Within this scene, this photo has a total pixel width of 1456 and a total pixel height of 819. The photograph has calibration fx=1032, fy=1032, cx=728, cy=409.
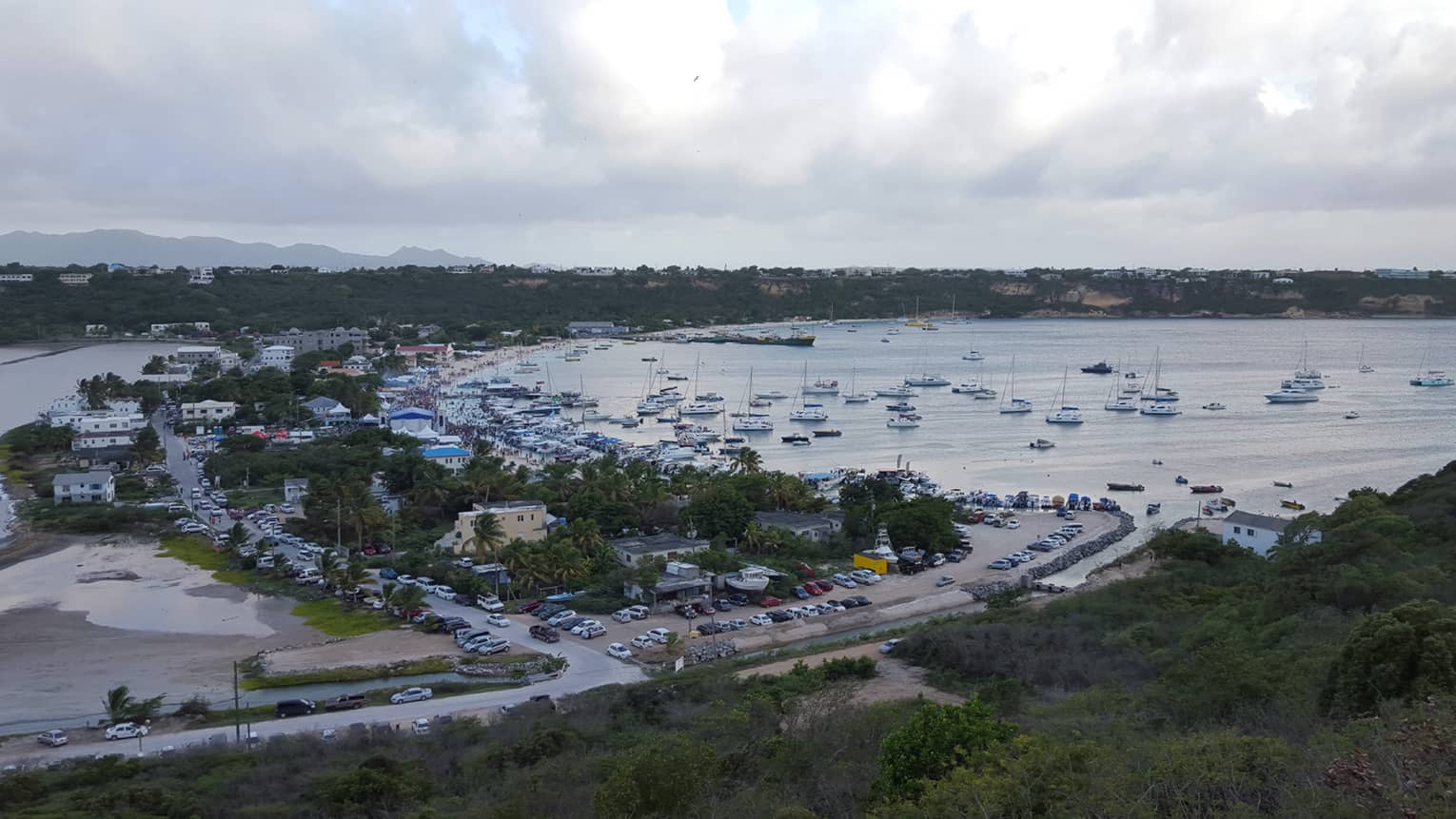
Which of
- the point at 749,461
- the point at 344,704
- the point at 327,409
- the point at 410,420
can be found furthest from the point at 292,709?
the point at 327,409

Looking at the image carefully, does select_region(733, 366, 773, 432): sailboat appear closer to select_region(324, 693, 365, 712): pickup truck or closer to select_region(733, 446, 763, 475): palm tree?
select_region(733, 446, 763, 475): palm tree

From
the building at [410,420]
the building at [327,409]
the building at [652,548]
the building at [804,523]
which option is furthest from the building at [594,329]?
the building at [652,548]

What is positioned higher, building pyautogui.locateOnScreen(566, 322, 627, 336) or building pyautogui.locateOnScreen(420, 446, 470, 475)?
building pyautogui.locateOnScreen(566, 322, 627, 336)

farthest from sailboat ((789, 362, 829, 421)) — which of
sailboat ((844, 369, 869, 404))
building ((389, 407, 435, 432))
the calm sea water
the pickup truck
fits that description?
the pickup truck

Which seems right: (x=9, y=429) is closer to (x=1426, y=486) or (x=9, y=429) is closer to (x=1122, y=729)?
(x=1122, y=729)

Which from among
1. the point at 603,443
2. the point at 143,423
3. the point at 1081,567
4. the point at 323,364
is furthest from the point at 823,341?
the point at 1081,567

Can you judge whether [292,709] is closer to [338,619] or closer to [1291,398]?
[338,619]

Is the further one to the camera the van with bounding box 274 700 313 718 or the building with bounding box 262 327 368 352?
the building with bounding box 262 327 368 352
